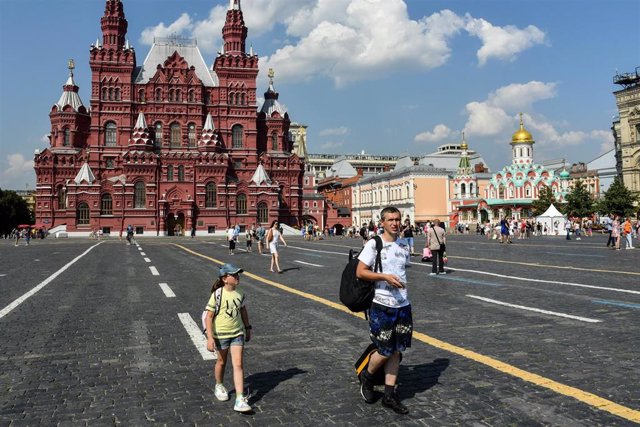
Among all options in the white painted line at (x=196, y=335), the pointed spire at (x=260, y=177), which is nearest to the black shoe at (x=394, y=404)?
the white painted line at (x=196, y=335)

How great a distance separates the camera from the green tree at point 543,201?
71062mm

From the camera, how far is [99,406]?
500 cm

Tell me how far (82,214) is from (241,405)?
6605 centimetres

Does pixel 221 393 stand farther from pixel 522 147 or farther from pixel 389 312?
pixel 522 147

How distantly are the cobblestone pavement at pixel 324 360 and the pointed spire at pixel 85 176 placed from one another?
56.1m

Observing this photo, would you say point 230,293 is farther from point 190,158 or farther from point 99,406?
point 190,158

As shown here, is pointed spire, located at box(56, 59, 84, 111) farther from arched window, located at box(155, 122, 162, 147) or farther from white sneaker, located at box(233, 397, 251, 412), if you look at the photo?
white sneaker, located at box(233, 397, 251, 412)

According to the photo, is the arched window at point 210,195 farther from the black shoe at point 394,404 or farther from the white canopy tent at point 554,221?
the black shoe at point 394,404

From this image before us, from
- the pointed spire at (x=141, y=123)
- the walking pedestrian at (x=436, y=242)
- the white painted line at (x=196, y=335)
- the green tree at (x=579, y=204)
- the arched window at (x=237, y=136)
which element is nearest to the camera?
the white painted line at (x=196, y=335)

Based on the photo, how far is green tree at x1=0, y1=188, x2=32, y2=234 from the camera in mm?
A: 88000

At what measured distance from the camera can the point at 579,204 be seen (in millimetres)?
62938

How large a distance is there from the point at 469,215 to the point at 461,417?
82526mm

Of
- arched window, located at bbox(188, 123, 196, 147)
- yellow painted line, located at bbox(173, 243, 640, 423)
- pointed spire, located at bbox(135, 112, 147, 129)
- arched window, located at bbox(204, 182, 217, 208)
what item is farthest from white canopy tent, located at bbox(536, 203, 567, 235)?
pointed spire, located at bbox(135, 112, 147, 129)

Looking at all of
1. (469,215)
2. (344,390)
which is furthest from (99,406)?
(469,215)
